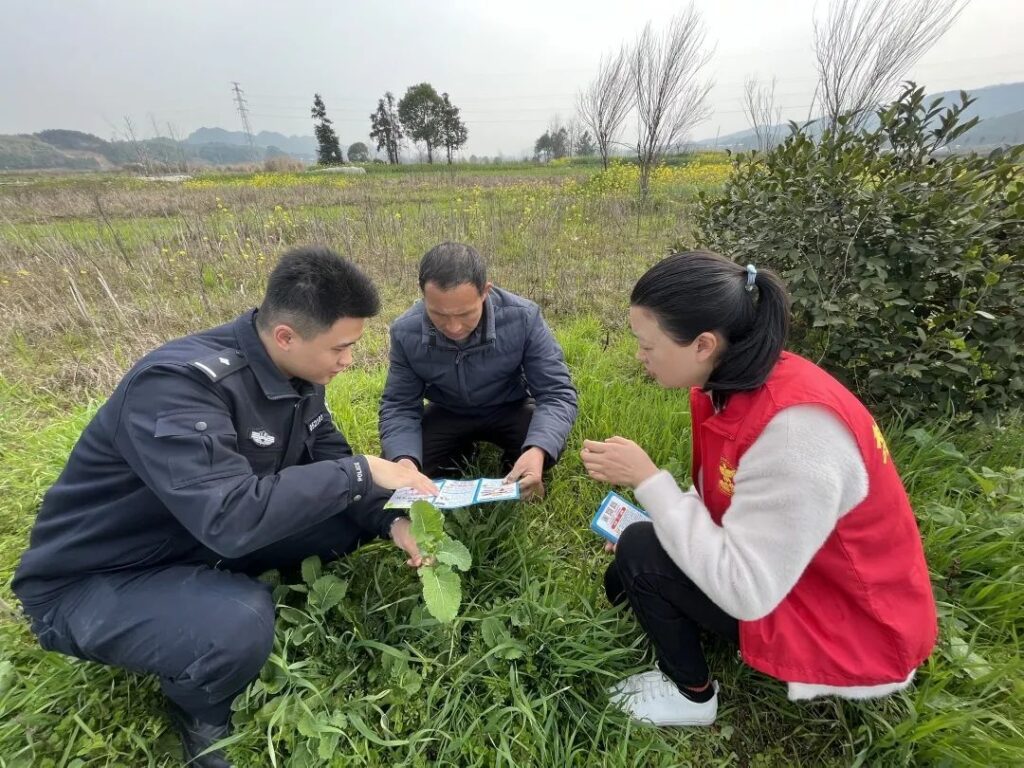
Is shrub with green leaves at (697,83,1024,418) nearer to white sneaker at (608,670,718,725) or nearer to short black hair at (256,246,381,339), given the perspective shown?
white sneaker at (608,670,718,725)

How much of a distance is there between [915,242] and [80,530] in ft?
11.7

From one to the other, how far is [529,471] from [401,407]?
35.4 inches

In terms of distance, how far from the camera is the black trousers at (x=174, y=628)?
1.47 metres

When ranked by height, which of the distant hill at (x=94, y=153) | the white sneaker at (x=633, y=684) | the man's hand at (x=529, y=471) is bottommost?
the white sneaker at (x=633, y=684)

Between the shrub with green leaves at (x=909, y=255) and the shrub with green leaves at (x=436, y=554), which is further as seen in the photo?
the shrub with green leaves at (x=909, y=255)

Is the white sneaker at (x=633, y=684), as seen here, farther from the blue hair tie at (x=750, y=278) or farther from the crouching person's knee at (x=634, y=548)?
the blue hair tie at (x=750, y=278)

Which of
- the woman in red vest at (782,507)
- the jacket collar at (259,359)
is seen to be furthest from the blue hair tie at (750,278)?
the jacket collar at (259,359)

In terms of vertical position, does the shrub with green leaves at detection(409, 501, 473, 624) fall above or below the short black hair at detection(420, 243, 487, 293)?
below

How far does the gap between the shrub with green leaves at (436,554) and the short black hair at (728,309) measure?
40.5 inches

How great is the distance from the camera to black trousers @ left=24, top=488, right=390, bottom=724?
1473 millimetres

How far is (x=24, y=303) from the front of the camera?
5.11 metres

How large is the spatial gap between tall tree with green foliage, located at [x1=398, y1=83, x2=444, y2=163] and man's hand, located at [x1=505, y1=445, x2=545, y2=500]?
43.7m

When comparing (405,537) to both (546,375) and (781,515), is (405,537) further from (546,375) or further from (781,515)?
(781,515)

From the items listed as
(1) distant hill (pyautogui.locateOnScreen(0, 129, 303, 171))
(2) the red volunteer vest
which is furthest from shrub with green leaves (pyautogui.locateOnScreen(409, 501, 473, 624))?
(1) distant hill (pyautogui.locateOnScreen(0, 129, 303, 171))
